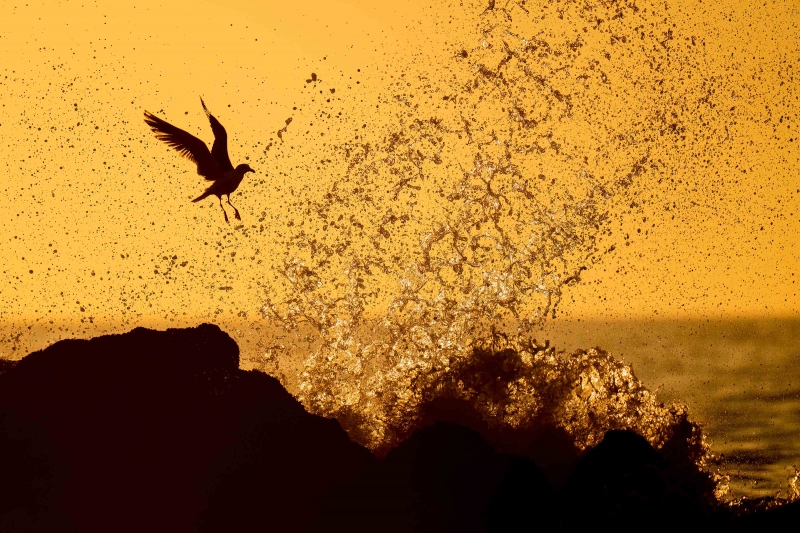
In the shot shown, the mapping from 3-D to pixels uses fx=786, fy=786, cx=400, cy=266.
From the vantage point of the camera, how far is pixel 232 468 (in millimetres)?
9219

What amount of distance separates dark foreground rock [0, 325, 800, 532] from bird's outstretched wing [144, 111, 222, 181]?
291 cm

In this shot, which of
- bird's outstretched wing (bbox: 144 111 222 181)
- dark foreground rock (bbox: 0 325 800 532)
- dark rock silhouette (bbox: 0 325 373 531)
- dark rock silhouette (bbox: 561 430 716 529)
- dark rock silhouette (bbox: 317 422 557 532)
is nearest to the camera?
bird's outstretched wing (bbox: 144 111 222 181)

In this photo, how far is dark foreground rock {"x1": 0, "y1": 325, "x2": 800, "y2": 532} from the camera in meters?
8.50

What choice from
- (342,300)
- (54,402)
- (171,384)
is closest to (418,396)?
(342,300)

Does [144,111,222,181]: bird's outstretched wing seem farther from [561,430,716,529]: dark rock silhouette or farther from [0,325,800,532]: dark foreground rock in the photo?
[561,430,716,529]: dark rock silhouette

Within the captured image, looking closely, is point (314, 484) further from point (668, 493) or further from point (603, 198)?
point (603, 198)

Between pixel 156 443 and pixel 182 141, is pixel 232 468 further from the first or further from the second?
pixel 182 141

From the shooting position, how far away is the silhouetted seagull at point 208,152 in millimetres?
7852

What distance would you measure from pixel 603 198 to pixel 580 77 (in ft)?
5.61

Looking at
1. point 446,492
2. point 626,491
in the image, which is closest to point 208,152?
point 446,492

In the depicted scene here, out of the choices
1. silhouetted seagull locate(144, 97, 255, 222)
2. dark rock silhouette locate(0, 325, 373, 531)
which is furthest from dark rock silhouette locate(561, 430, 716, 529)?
silhouetted seagull locate(144, 97, 255, 222)

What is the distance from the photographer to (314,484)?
908cm

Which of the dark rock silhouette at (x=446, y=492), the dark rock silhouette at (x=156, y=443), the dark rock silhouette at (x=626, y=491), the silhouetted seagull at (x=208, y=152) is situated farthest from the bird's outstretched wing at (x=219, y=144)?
the dark rock silhouette at (x=626, y=491)

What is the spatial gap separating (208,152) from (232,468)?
3.74 meters
